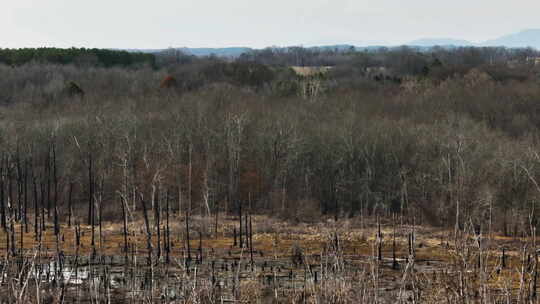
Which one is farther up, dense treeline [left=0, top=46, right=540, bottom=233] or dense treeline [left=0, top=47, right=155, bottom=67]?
dense treeline [left=0, top=47, right=155, bottom=67]

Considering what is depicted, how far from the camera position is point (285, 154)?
50625 mm

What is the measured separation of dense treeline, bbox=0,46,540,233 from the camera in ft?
137

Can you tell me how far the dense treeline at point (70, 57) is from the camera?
9881cm

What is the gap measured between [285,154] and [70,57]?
199 feet

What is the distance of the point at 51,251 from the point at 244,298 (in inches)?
520

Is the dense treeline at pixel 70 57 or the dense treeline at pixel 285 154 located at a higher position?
the dense treeline at pixel 70 57

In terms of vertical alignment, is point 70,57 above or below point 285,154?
above

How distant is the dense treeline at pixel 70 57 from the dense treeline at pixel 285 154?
131ft

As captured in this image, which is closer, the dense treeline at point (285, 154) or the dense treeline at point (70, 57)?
the dense treeline at point (285, 154)

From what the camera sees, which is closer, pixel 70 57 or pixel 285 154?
pixel 285 154

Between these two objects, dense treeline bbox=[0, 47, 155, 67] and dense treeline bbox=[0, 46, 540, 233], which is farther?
dense treeline bbox=[0, 47, 155, 67]

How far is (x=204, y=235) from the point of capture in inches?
1441

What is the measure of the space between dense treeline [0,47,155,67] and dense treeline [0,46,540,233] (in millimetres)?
39993

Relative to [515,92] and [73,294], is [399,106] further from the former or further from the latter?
[73,294]
